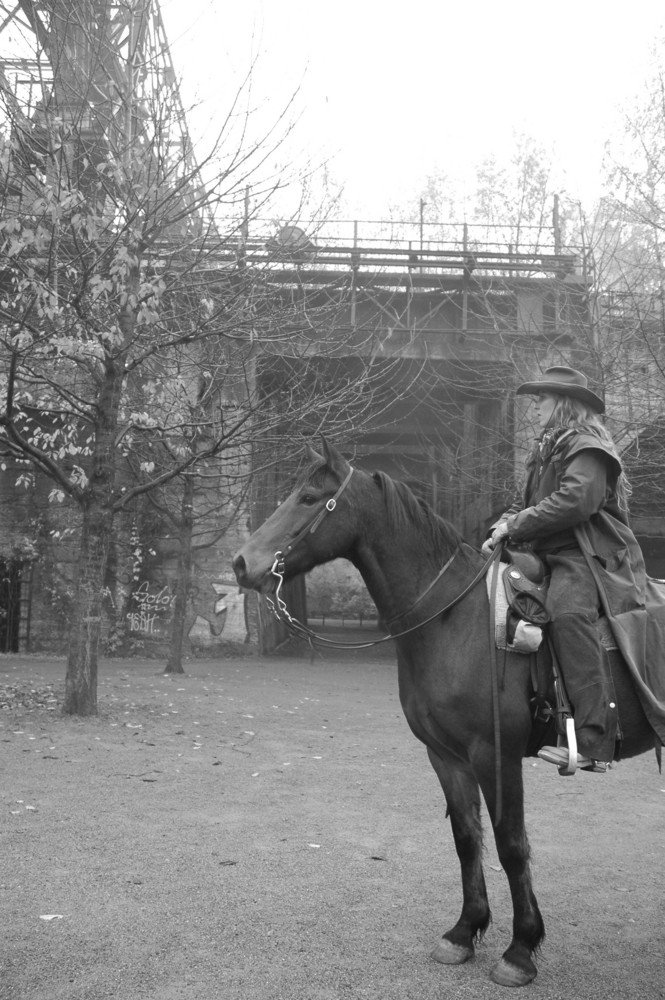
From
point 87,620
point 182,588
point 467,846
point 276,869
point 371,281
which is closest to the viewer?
point 467,846

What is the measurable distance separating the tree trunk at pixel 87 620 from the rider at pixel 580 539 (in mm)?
7738

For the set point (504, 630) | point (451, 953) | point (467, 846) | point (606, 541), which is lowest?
point (451, 953)

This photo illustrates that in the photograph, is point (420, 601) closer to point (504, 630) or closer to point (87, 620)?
point (504, 630)

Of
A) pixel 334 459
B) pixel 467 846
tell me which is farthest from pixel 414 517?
pixel 467 846

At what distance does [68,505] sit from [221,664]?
5426 mm

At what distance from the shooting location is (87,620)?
11078mm

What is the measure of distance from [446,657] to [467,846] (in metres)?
0.99

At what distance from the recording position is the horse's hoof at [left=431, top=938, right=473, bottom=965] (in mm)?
4211

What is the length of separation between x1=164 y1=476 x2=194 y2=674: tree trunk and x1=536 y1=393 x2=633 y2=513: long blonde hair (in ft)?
41.1

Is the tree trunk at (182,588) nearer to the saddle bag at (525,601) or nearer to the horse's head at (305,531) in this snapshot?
the horse's head at (305,531)

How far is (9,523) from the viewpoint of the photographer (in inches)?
806

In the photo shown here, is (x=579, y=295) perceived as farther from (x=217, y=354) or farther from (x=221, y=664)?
(x=221, y=664)

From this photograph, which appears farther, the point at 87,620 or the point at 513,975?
the point at 87,620

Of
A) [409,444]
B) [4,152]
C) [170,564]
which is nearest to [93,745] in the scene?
[4,152]
